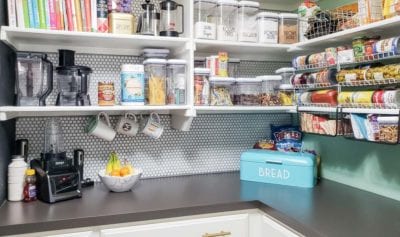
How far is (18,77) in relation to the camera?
64.9 inches

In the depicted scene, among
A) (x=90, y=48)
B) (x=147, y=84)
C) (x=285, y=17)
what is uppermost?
(x=285, y=17)

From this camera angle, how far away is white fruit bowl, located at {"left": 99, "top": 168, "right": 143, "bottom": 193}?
1.71 m

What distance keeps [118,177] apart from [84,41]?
714mm

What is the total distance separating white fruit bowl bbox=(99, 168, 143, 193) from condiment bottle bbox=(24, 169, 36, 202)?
1.02 feet

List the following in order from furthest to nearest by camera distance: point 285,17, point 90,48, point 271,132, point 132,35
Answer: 1. point 271,132
2. point 285,17
3. point 90,48
4. point 132,35

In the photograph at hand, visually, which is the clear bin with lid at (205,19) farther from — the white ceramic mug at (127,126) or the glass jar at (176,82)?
the white ceramic mug at (127,126)

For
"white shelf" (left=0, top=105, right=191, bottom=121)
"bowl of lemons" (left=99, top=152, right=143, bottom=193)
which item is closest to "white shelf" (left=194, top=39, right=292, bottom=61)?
"white shelf" (left=0, top=105, right=191, bottom=121)

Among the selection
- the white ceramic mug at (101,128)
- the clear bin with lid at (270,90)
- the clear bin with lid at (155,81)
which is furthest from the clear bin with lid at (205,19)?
the white ceramic mug at (101,128)

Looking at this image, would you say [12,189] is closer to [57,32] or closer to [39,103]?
[39,103]

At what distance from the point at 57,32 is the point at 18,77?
299mm

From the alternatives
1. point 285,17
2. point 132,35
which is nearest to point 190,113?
point 132,35

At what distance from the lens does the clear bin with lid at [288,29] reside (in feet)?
6.81

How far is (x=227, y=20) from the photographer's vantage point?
2010 millimetres

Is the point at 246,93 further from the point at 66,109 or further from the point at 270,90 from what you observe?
the point at 66,109
